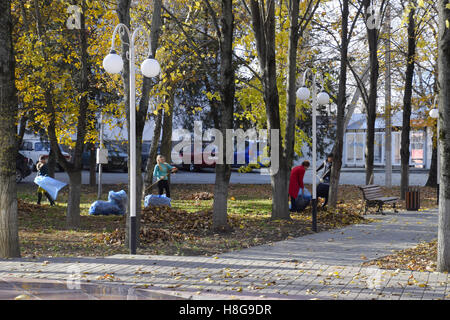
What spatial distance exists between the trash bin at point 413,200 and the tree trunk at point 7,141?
13.1 m

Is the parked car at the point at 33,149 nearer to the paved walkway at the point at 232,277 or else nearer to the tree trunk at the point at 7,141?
the tree trunk at the point at 7,141

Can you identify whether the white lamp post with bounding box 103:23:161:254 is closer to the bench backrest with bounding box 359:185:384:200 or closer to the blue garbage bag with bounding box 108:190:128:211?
the blue garbage bag with bounding box 108:190:128:211

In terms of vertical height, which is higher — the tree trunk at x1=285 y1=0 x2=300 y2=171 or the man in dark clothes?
the tree trunk at x1=285 y1=0 x2=300 y2=171

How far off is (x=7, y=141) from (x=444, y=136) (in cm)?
675

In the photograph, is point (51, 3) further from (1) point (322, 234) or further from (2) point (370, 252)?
(2) point (370, 252)

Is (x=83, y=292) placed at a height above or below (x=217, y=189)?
below

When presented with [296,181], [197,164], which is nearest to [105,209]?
[296,181]

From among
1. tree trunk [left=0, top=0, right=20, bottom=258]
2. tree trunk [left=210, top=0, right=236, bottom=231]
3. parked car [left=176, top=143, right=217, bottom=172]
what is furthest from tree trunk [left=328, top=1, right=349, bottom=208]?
parked car [left=176, top=143, right=217, bottom=172]

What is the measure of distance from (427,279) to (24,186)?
2270 cm

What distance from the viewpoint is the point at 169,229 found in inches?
507

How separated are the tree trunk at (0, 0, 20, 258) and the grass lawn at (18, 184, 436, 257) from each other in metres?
0.71

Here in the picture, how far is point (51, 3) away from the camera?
15.6 m

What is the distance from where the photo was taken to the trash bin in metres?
18.5
